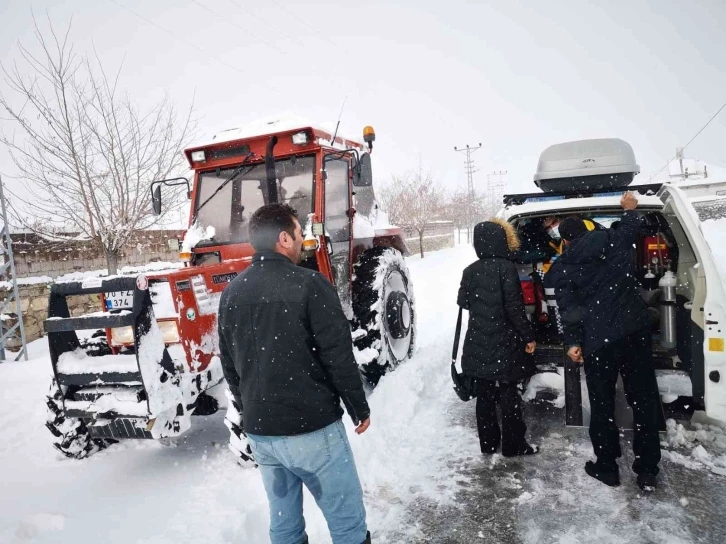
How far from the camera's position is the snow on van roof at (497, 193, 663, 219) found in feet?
11.5

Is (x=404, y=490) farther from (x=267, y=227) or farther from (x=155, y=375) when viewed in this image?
(x=267, y=227)

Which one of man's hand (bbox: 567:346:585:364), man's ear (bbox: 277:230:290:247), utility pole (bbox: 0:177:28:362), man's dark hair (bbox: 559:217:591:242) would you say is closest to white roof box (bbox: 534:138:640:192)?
man's dark hair (bbox: 559:217:591:242)

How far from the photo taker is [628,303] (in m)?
2.80

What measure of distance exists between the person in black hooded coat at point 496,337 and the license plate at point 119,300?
2.52m

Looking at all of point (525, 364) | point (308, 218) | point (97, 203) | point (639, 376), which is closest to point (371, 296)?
point (308, 218)

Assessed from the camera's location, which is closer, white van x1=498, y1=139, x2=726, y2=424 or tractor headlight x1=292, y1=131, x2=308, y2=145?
white van x1=498, y1=139, x2=726, y2=424

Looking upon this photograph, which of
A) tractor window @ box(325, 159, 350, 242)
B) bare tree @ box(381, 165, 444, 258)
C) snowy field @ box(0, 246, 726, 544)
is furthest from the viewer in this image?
bare tree @ box(381, 165, 444, 258)

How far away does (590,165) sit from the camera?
4.84 m

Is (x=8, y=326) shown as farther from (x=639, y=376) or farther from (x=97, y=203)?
(x=639, y=376)

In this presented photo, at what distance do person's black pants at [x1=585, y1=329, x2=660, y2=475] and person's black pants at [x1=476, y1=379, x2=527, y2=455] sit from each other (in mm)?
521

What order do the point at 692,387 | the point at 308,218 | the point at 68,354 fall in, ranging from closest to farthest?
the point at 692,387
the point at 68,354
the point at 308,218

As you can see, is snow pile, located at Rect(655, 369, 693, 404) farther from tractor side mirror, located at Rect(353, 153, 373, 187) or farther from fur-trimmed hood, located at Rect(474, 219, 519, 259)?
tractor side mirror, located at Rect(353, 153, 373, 187)

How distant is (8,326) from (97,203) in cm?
276

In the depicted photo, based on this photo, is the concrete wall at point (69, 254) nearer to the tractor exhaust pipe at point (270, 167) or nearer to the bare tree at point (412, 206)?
the tractor exhaust pipe at point (270, 167)
